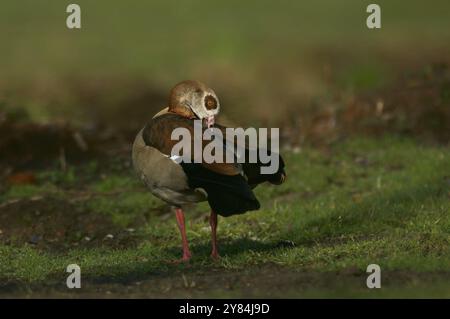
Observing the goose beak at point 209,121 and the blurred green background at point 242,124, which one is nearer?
the blurred green background at point 242,124

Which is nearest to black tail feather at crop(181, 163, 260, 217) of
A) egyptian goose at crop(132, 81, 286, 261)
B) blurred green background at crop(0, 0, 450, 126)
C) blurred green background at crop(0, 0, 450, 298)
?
egyptian goose at crop(132, 81, 286, 261)

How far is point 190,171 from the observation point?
24.6 feet

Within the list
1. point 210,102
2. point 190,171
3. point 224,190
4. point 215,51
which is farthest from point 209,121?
point 215,51

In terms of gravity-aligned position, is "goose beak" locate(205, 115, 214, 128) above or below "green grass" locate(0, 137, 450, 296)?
above

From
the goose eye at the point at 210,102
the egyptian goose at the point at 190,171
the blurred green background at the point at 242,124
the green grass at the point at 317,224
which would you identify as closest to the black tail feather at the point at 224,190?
the egyptian goose at the point at 190,171

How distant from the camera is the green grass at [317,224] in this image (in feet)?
25.3

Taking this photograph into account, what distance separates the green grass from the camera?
770 centimetres

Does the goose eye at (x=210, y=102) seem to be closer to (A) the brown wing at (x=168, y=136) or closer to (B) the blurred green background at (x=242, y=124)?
(A) the brown wing at (x=168, y=136)

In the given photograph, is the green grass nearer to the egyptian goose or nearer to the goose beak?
the egyptian goose

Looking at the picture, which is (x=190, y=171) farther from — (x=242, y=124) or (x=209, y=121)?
(x=242, y=124)

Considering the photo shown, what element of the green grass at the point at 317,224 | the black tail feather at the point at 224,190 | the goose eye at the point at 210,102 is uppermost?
the goose eye at the point at 210,102

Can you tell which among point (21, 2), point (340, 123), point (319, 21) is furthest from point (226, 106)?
point (21, 2)

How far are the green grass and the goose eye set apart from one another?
114cm
